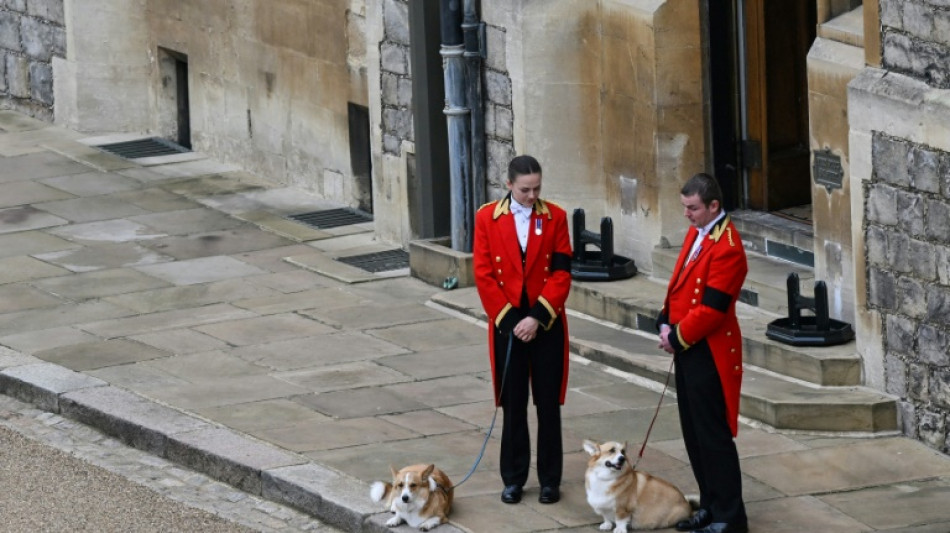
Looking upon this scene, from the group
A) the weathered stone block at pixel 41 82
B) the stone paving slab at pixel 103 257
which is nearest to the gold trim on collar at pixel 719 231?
the stone paving slab at pixel 103 257

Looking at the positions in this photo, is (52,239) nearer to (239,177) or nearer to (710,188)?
(239,177)

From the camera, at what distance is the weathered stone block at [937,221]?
35.7ft

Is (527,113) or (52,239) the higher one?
(527,113)

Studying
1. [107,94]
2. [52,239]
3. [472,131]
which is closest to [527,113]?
[472,131]

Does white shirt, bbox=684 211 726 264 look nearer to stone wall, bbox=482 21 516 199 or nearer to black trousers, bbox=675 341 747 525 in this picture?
black trousers, bbox=675 341 747 525

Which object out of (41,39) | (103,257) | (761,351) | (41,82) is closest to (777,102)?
(761,351)

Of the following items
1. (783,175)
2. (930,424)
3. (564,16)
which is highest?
(564,16)

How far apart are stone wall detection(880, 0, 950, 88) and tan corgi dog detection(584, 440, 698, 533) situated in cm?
274

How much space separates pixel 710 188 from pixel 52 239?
26.6 feet

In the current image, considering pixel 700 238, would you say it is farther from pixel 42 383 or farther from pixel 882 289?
pixel 42 383

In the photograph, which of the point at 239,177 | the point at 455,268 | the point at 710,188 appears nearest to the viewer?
the point at 710,188

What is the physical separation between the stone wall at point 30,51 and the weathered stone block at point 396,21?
545 cm

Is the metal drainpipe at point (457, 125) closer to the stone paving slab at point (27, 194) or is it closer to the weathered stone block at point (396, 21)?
the weathered stone block at point (396, 21)

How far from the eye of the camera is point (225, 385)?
1259 centimetres
